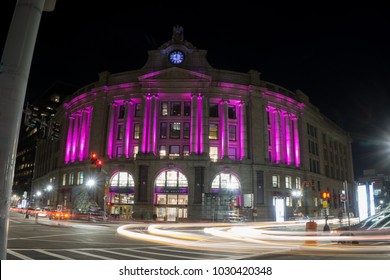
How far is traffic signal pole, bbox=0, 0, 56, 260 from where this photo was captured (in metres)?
4.53

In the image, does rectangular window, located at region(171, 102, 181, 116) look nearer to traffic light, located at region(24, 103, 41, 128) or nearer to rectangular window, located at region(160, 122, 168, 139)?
rectangular window, located at region(160, 122, 168, 139)

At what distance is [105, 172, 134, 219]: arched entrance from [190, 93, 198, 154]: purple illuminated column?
480 inches

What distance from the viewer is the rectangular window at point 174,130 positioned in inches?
2193

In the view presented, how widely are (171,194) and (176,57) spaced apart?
24585 millimetres

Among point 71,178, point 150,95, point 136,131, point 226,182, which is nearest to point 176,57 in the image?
point 150,95

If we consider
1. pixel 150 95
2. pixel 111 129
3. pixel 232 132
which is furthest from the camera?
pixel 111 129

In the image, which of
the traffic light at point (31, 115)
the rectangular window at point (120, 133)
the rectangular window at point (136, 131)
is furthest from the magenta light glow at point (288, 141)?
the traffic light at point (31, 115)

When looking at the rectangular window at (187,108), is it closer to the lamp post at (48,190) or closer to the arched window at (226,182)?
the arched window at (226,182)

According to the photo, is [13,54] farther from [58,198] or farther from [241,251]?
[58,198]

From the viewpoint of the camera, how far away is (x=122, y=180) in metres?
55.4

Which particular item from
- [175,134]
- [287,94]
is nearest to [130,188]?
[175,134]

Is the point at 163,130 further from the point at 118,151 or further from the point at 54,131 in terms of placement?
the point at 54,131

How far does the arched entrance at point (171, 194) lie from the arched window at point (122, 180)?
5051mm

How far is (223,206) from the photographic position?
4628cm
